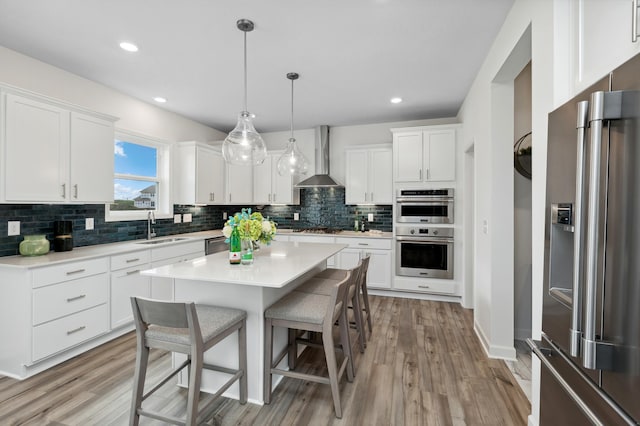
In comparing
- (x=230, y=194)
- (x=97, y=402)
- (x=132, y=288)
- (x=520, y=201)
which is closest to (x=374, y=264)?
(x=520, y=201)

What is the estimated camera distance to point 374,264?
4523 mm

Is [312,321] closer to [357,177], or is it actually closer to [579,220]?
[579,220]

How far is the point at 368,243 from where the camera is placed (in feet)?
14.9

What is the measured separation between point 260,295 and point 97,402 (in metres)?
1.31

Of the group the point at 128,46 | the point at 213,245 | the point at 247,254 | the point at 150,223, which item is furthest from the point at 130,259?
the point at 128,46

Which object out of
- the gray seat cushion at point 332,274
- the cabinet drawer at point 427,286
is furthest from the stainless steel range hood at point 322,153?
the gray seat cushion at point 332,274

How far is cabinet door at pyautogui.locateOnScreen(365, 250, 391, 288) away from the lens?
4.46 m

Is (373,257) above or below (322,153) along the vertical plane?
below

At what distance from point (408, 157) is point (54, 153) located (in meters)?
4.06

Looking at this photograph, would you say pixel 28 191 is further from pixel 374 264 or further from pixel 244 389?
pixel 374 264

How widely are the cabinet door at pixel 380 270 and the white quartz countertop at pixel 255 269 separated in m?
1.78

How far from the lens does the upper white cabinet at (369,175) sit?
4773 millimetres

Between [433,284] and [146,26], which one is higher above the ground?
[146,26]

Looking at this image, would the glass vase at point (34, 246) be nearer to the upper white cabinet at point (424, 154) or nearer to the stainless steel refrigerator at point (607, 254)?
the stainless steel refrigerator at point (607, 254)
